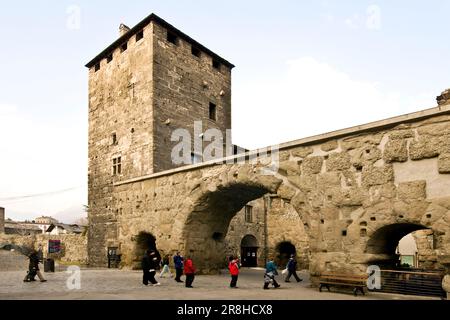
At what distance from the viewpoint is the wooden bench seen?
920cm

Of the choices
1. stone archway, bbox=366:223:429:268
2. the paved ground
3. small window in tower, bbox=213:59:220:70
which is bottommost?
the paved ground

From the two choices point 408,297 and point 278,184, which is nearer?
point 408,297

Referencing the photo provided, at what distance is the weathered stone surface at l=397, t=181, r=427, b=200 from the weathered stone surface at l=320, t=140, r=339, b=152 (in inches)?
76.3

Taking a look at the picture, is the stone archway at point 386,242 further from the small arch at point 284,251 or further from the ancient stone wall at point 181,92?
the small arch at point 284,251

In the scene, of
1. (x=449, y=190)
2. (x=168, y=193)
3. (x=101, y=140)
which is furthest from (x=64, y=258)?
(x=449, y=190)

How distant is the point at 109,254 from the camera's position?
19.5 metres

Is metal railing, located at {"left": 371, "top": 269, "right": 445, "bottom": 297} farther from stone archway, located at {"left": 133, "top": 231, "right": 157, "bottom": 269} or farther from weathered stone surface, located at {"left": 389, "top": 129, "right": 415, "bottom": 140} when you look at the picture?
stone archway, located at {"left": 133, "top": 231, "right": 157, "bottom": 269}

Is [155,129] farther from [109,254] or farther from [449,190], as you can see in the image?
[449,190]

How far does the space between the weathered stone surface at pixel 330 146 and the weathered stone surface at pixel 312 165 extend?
0.29 m

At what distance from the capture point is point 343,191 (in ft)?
33.2

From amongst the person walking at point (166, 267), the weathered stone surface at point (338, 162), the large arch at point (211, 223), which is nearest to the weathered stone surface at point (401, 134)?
the weathered stone surface at point (338, 162)

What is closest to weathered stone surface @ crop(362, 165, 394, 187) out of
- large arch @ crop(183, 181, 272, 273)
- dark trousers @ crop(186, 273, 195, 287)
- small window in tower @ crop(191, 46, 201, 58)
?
large arch @ crop(183, 181, 272, 273)

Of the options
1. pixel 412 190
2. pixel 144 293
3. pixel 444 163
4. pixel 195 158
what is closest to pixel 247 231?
pixel 195 158

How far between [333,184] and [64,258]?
27.4m
